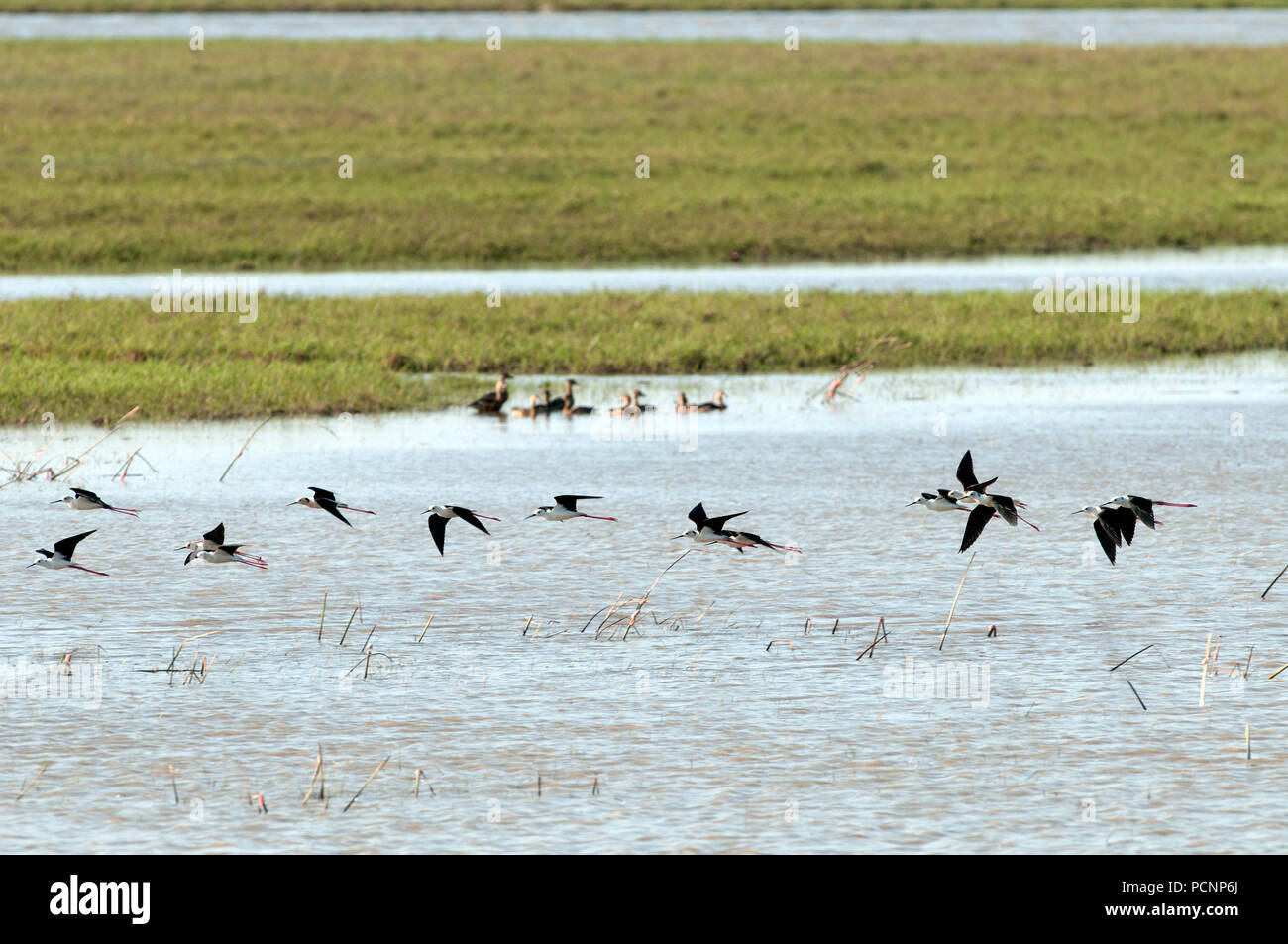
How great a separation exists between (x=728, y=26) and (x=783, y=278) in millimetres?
41167

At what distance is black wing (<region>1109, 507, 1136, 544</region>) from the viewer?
1059 cm

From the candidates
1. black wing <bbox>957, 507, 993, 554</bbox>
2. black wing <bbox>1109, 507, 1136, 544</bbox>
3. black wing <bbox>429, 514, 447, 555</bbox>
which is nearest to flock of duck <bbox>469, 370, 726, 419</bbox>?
black wing <bbox>429, 514, 447, 555</bbox>

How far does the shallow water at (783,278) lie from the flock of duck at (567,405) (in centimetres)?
678

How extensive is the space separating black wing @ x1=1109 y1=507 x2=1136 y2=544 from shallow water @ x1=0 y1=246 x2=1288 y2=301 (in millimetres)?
16254

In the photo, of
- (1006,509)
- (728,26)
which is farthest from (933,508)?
(728,26)

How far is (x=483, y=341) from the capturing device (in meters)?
23.1

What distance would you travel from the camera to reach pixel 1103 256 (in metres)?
33.0

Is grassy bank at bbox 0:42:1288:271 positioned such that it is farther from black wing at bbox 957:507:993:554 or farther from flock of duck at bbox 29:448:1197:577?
black wing at bbox 957:507:993:554

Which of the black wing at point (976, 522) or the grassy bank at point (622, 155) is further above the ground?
the grassy bank at point (622, 155)

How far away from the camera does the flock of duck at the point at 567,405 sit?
63.1 feet

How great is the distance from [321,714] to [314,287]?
1950 centimetres

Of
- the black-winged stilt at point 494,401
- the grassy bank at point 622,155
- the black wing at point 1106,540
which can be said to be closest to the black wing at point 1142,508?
the black wing at point 1106,540

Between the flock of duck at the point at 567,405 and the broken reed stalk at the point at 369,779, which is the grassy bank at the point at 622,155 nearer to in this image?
the flock of duck at the point at 567,405
